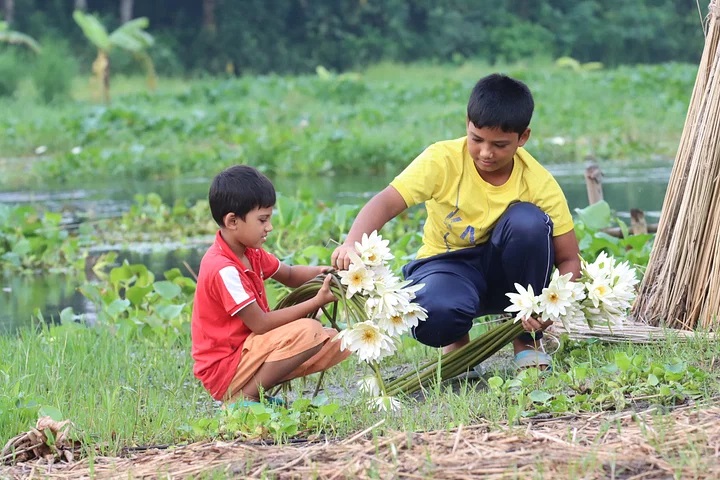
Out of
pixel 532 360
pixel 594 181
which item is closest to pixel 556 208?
pixel 532 360

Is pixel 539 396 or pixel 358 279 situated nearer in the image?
pixel 539 396

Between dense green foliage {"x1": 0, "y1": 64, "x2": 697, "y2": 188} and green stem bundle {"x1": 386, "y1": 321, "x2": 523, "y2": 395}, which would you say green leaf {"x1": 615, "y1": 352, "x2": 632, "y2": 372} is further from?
dense green foliage {"x1": 0, "y1": 64, "x2": 697, "y2": 188}

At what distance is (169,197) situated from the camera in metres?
10.6

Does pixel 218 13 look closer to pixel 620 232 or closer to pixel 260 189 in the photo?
pixel 620 232

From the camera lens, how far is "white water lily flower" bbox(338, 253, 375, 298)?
11.4 feet

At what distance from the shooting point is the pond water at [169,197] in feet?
21.1

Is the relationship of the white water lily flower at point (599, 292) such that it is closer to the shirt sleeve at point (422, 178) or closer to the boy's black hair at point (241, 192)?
the shirt sleeve at point (422, 178)

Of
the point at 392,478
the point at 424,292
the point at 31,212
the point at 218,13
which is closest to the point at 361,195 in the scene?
the point at 31,212

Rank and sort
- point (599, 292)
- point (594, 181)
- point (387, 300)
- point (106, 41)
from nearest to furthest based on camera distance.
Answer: point (387, 300)
point (599, 292)
point (594, 181)
point (106, 41)

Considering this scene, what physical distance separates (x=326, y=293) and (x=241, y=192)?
438 millimetres

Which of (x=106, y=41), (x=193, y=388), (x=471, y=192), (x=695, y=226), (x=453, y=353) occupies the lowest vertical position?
(x=193, y=388)

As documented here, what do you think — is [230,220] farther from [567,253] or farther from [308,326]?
[567,253]

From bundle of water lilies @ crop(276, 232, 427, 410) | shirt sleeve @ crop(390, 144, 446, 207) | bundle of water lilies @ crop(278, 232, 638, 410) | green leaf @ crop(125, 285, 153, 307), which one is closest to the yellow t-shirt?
shirt sleeve @ crop(390, 144, 446, 207)

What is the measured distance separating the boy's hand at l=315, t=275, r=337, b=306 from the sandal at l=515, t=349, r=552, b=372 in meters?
0.79
